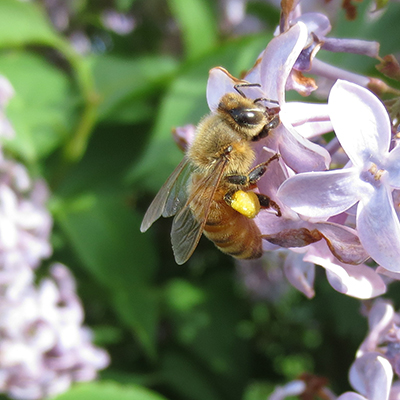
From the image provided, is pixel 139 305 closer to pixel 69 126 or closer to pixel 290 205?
pixel 69 126

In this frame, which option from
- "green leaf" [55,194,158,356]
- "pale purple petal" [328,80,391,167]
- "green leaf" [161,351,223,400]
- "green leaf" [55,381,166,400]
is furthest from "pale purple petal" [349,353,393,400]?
"green leaf" [161,351,223,400]

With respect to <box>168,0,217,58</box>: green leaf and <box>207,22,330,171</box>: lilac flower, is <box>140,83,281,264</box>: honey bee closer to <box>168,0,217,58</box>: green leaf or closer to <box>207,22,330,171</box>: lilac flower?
<box>207,22,330,171</box>: lilac flower

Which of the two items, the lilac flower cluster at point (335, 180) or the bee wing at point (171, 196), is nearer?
the lilac flower cluster at point (335, 180)

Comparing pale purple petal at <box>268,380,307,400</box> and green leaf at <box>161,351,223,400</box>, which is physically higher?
green leaf at <box>161,351,223,400</box>

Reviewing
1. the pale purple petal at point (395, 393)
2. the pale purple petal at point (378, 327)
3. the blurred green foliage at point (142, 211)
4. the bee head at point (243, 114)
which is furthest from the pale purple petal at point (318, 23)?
the blurred green foliage at point (142, 211)

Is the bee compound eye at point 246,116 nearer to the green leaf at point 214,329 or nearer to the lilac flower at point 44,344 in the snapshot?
the lilac flower at point 44,344

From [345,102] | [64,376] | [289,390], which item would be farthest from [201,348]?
[345,102]
